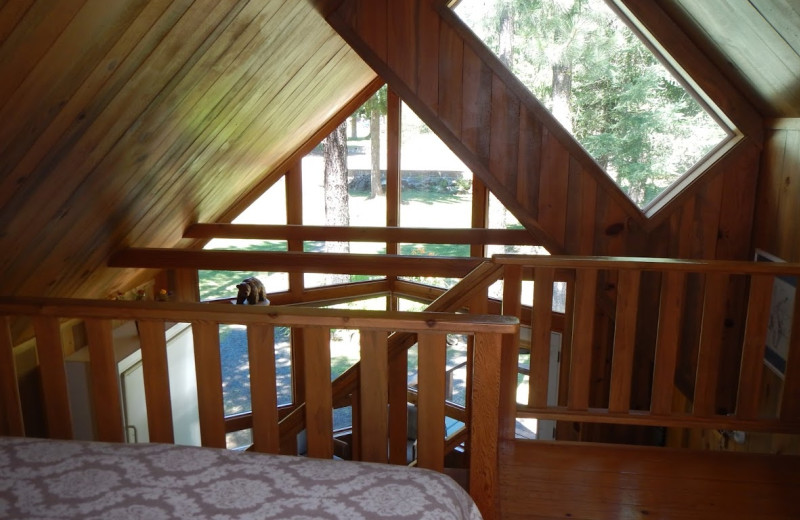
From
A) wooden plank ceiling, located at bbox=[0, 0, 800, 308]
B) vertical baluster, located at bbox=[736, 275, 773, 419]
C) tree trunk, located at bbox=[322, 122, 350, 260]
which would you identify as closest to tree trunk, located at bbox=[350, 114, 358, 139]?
tree trunk, located at bbox=[322, 122, 350, 260]

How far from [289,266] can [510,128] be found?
5.10 feet

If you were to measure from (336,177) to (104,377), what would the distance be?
→ 414 cm

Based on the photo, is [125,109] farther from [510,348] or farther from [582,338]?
[582,338]

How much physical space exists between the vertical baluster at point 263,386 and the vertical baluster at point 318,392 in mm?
103

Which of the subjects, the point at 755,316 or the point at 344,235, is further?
the point at 344,235

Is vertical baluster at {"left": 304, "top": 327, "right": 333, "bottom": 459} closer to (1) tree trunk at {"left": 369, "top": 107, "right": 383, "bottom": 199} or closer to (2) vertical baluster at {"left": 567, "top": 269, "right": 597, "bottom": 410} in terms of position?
(2) vertical baluster at {"left": 567, "top": 269, "right": 597, "bottom": 410}

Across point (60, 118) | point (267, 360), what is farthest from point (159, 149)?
point (267, 360)

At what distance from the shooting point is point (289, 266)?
372 cm

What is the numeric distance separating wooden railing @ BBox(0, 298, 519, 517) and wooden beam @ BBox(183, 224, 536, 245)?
2.81 m

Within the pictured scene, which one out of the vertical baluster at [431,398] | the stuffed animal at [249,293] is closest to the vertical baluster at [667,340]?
the vertical baluster at [431,398]

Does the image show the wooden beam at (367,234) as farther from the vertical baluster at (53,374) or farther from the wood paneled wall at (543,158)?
the vertical baluster at (53,374)

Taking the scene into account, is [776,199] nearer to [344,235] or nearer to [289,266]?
[289,266]

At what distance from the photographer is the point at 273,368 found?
1.77 metres

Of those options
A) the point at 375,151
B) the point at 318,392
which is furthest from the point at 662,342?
the point at 375,151
